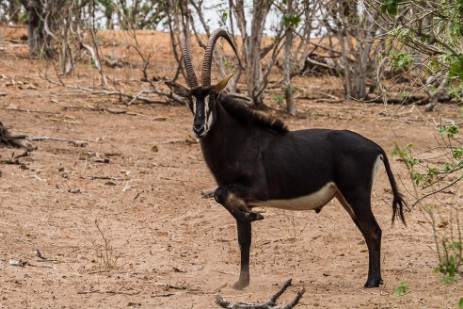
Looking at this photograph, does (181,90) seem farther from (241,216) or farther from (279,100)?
(279,100)

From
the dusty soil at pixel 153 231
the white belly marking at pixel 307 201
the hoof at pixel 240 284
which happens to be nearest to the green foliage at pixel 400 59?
the dusty soil at pixel 153 231

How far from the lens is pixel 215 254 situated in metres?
8.85

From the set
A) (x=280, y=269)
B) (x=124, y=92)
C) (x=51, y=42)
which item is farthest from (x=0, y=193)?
(x=51, y=42)

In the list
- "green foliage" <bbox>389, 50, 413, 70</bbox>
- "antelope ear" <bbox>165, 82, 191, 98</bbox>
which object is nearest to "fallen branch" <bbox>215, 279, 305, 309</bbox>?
"antelope ear" <bbox>165, 82, 191, 98</bbox>

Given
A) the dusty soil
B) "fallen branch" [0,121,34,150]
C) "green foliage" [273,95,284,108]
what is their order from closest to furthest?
the dusty soil < "fallen branch" [0,121,34,150] < "green foliage" [273,95,284,108]

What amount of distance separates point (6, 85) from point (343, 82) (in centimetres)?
626

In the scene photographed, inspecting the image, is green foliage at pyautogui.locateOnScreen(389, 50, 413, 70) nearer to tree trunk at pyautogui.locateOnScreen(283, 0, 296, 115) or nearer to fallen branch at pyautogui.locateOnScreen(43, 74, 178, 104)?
tree trunk at pyautogui.locateOnScreen(283, 0, 296, 115)

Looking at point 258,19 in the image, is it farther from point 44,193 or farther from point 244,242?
point 244,242

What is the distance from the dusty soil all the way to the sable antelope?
1.67ft

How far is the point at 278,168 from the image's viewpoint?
7543mm

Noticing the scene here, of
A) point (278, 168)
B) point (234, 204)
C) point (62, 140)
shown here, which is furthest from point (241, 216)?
point (62, 140)

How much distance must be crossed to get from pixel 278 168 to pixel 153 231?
239 centimetres

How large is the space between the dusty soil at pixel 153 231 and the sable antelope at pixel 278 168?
20.1 inches

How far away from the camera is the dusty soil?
7168mm
